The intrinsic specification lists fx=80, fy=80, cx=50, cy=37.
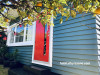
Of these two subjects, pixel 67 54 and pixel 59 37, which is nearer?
pixel 67 54

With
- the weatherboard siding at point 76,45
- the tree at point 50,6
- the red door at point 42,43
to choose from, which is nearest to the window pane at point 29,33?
the red door at point 42,43

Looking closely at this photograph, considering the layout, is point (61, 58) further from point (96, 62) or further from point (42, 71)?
point (96, 62)

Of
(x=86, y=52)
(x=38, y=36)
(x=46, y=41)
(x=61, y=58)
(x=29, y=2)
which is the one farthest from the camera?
(x=38, y=36)

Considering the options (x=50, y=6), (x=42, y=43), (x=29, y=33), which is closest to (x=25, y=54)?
(x=29, y=33)

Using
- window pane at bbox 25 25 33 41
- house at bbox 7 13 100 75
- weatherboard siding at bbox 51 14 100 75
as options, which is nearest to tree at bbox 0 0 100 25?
house at bbox 7 13 100 75

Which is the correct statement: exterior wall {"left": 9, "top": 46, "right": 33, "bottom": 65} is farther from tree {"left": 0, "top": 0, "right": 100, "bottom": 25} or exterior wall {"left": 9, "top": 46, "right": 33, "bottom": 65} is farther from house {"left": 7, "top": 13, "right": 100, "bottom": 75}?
tree {"left": 0, "top": 0, "right": 100, "bottom": 25}

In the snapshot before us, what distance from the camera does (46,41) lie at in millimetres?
3777

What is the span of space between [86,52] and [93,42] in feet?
1.22

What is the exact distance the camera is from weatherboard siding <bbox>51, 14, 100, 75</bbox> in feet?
7.84

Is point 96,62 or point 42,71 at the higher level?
point 96,62

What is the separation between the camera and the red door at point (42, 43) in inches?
Answer: 147

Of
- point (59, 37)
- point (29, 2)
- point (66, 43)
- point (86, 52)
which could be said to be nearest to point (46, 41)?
point (59, 37)

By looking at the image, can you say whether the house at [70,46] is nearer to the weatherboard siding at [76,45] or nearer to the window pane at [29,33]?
the weatherboard siding at [76,45]

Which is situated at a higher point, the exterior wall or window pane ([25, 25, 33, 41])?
window pane ([25, 25, 33, 41])
